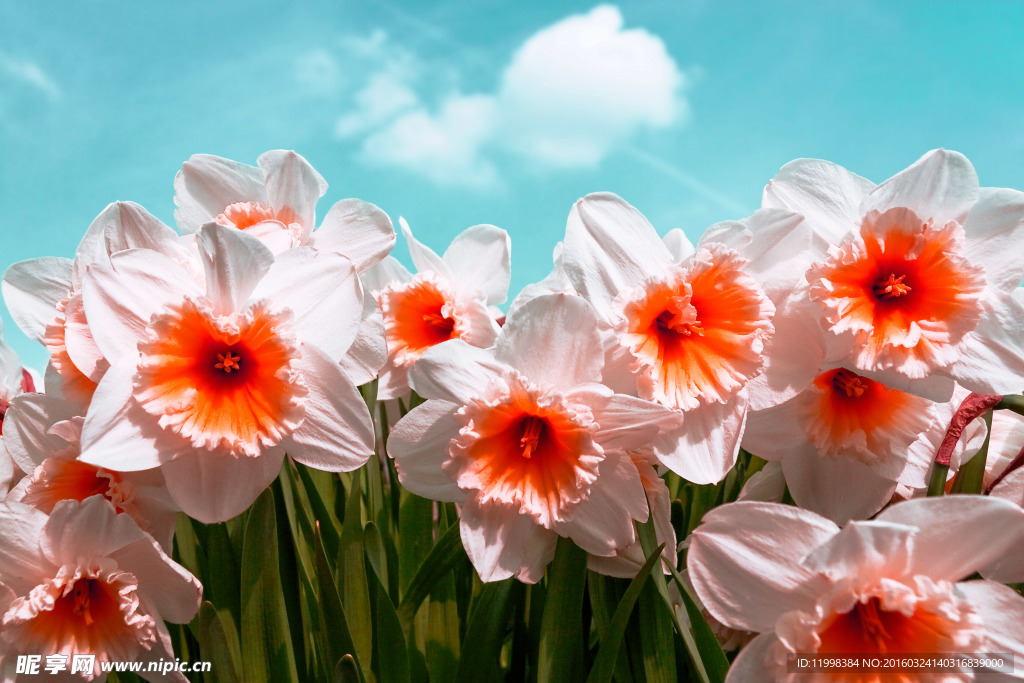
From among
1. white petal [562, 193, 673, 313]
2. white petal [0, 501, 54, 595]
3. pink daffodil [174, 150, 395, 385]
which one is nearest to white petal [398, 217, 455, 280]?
pink daffodil [174, 150, 395, 385]

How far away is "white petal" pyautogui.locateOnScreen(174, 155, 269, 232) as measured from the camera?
99.5 inches

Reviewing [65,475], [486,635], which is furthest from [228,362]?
[486,635]

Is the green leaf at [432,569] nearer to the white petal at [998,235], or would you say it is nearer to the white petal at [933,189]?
the white petal at [933,189]

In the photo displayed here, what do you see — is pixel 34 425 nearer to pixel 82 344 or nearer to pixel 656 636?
pixel 82 344

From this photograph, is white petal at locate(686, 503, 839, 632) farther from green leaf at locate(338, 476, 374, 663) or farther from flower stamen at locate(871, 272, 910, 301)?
green leaf at locate(338, 476, 374, 663)

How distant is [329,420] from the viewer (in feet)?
5.76

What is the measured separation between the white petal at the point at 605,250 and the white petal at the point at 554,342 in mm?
133

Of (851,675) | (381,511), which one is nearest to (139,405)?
(381,511)

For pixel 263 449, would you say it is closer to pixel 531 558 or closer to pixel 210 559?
pixel 210 559

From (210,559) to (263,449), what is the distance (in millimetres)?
410

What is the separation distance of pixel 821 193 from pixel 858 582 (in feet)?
3.36

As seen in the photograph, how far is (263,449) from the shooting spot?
1724 mm

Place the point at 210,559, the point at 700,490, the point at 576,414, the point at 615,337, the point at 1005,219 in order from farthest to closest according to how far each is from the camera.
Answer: the point at 700,490 < the point at 210,559 < the point at 1005,219 < the point at 615,337 < the point at 576,414

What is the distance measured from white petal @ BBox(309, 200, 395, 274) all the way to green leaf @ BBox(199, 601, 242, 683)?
114 centimetres
